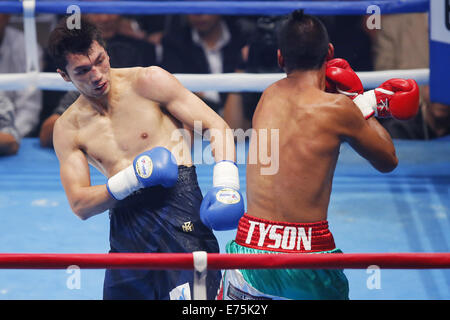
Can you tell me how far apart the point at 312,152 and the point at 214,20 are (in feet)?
8.85

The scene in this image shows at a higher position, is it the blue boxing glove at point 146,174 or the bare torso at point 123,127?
the bare torso at point 123,127

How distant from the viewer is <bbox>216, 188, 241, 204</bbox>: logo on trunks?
6.56 feet

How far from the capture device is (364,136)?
6.23 ft

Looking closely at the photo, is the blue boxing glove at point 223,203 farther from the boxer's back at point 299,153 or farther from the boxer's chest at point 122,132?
the boxer's chest at point 122,132

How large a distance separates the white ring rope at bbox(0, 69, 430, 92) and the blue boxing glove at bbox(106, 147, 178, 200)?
1.50m

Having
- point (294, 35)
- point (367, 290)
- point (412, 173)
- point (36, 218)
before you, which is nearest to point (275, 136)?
point (294, 35)

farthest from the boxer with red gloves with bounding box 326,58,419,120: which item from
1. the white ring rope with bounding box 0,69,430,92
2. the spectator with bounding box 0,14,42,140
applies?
the spectator with bounding box 0,14,42,140

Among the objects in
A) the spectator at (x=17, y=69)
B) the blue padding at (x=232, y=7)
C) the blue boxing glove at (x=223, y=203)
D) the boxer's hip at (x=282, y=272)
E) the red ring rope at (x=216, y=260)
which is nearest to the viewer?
the red ring rope at (x=216, y=260)

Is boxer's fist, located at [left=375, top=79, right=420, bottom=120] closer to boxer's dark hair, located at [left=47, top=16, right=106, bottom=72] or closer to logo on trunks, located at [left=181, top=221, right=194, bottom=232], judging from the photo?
logo on trunks, located at [left=181, top=221, right=194, bottom=232]

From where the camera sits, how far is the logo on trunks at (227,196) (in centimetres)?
200

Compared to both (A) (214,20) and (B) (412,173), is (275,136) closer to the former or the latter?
(B) (412,173)

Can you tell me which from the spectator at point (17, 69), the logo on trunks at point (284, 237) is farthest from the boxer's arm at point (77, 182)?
the spectator at point (17, 69)

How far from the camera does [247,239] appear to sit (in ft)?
6.52

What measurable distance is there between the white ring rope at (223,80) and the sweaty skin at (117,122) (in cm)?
130
